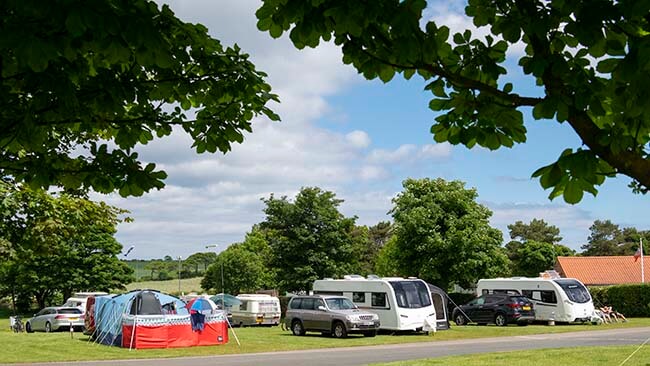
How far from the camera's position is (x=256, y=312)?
36125 millimetres

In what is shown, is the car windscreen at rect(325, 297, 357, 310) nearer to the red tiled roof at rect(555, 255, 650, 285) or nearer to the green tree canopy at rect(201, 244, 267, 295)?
the green tree canopy at rect(201, 244, 267, 295)

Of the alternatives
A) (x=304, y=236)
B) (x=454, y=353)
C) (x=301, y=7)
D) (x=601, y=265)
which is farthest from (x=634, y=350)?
(x=601, y=265)

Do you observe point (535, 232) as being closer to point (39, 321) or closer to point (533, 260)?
point (533, 260)

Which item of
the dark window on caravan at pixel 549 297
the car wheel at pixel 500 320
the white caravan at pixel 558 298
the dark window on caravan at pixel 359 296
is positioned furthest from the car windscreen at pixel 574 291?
the dark window on caravan at pixel 359 296

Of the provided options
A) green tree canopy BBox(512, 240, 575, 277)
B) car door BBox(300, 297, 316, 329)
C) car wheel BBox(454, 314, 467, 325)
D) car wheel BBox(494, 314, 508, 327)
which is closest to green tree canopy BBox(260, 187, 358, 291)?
car wheel BBox(454, 314, 467, 325)

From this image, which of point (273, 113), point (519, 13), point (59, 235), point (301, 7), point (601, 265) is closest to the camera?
Result: point (301, 7)

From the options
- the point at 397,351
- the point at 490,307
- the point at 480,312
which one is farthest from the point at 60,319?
the point at 397,351

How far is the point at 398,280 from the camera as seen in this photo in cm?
2881

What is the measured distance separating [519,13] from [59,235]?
1229cm

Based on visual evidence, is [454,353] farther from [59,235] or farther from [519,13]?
[519,13]

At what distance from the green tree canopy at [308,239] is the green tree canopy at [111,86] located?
36.9m

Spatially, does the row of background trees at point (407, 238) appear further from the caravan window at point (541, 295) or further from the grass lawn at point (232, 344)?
the grass lawn at point (232, 344)

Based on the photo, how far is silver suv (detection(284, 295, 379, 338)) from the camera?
26141 mm

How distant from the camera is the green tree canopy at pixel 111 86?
3027mm
